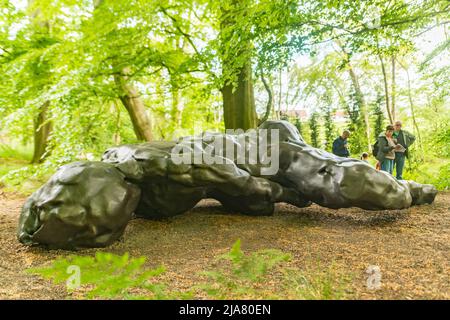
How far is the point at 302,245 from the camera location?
4133 mm

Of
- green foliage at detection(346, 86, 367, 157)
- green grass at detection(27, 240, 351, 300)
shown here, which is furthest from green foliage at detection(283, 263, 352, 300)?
green foliage at detection(346, 86, 367, 157)

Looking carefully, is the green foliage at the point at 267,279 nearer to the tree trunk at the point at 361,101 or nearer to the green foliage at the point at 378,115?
the green foliage at the point at 378,115

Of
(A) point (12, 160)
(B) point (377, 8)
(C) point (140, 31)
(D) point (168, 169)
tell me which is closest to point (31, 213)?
(D) point (168, 169)

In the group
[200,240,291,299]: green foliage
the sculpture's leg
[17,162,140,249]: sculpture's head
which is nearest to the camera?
[200,240,291,299]: green foliage

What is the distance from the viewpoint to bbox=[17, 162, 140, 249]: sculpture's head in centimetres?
387

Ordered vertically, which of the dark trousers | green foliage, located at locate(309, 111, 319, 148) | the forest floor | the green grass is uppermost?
green foliage, located at locate(309, 111, 319, 148)

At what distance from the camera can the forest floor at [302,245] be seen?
2926 millimetres

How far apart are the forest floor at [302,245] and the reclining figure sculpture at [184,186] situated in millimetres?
254

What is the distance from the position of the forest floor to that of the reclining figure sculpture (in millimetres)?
254

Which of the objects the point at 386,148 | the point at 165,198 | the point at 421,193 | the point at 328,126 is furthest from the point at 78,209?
the point at 328,126

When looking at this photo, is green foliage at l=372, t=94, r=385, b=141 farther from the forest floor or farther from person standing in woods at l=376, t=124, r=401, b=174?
the forest floor

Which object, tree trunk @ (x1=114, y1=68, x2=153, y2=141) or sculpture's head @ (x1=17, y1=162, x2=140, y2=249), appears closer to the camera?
sculpture's head @ (x1=17, y1=162, x2=140, y2=249)

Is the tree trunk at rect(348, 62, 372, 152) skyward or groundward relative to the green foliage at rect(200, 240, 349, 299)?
skyward

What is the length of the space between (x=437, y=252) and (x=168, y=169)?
3.19 metres
